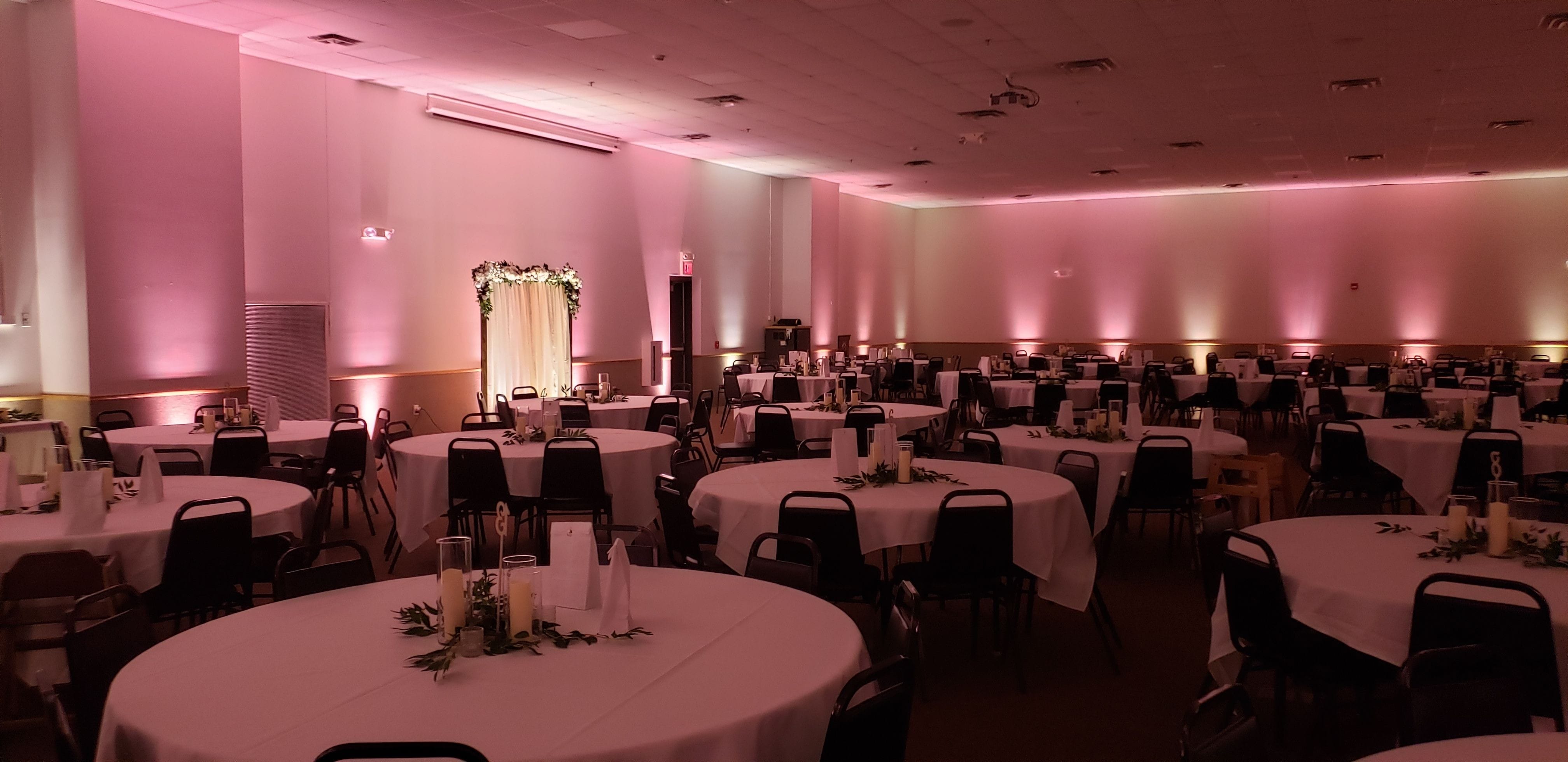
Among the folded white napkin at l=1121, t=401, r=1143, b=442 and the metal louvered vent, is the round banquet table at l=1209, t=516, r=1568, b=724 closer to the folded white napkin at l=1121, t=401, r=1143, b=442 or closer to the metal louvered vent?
the folded white napkin at l=1121, t=401, r=1143, b=442

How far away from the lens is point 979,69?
10.6 metres

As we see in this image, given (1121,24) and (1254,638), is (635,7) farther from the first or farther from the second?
(1254,638)

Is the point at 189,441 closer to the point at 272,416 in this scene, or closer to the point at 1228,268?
the point at 272,416

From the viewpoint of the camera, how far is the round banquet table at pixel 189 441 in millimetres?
7312

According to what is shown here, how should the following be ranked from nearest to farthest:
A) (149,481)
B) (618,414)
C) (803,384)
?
(149,481) → (618,414) → (803,384)

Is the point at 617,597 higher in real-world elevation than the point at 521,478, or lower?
higher

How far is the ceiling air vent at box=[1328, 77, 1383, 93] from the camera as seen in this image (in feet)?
35.8

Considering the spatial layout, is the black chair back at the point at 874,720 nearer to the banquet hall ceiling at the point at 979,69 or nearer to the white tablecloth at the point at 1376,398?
the banquet hall ceiling at the point at 979,69

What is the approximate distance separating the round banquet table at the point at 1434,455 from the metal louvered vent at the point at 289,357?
9511 millimetres

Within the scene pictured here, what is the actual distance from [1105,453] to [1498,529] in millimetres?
3007

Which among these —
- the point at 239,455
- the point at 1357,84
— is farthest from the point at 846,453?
the point at 1357,84

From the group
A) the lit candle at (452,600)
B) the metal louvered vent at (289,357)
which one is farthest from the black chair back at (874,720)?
the metal louvered vent at (289,357)

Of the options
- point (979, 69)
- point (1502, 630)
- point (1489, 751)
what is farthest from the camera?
point (979, 69)

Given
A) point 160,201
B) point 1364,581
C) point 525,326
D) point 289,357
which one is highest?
point 160,201
